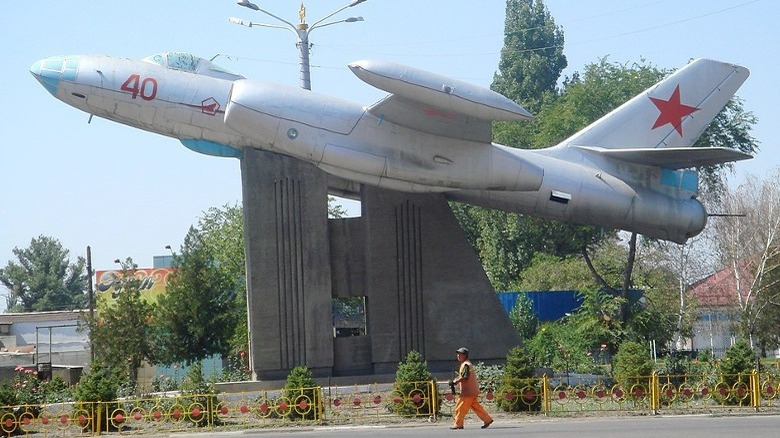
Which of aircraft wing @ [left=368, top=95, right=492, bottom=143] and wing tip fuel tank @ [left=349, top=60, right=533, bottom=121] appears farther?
aircraft wing @ [left=368, top=95, right=492, bottom=143]

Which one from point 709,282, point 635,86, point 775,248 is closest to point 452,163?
point 775,248

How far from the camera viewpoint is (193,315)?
3100cm

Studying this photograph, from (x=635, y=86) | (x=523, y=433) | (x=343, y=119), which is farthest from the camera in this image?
(x=635, y=86)

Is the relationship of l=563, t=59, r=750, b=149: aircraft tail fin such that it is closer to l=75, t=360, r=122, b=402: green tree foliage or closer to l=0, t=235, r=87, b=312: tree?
l=75, t=360, r=122, b=402: green tree foliage

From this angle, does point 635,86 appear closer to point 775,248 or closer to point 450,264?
point 775,248

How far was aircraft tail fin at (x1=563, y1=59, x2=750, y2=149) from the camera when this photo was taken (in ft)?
86.5

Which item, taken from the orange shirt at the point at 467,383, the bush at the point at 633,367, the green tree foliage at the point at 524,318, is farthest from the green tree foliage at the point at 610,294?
the orange shirt at the point at 467,383

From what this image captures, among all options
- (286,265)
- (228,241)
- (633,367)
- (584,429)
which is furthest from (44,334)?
(584,429)

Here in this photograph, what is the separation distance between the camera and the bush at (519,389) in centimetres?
1923

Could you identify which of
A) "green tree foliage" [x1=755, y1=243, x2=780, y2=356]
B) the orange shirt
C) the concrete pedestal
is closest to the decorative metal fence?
the orange shirt

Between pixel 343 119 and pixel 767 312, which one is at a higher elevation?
pixel 343 119

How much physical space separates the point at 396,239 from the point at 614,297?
9.89m

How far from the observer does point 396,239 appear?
26078 mm

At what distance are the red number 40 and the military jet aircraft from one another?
23 millimetres
